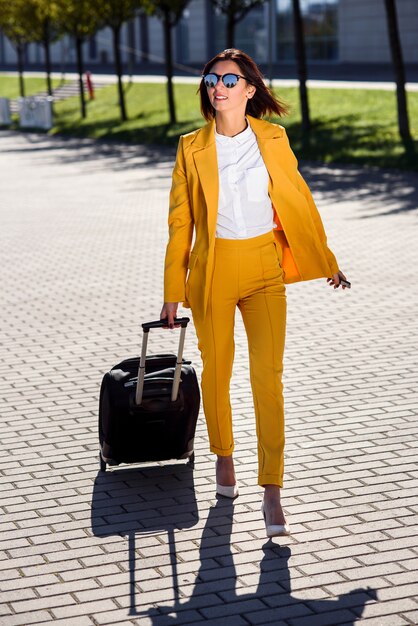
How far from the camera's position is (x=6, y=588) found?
15.7 feet

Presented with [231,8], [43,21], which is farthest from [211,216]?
[43,21]

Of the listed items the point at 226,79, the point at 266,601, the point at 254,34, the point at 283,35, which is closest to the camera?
the point at 266,601

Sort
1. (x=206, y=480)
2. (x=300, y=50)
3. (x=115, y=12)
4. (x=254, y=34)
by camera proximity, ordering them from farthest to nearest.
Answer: (x=254, y=34)
(x=115, y=12)
(x=300, y=50)
(x=206, y=480)

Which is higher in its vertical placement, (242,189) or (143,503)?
(242,189)

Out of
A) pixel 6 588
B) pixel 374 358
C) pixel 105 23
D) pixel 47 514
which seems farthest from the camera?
pixel 105 23

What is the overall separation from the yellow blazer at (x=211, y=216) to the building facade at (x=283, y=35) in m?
38.4

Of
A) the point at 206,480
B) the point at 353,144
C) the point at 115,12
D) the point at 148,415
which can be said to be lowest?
the point at 353,144

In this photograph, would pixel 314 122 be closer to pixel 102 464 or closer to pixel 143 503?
pixel 102 464

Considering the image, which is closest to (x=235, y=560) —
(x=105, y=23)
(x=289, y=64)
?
(x=105, y=23)

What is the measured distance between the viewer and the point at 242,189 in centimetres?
518

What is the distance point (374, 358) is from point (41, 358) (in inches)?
93.5

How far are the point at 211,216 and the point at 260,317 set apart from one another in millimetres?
483

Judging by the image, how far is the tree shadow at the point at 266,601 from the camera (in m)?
4.44

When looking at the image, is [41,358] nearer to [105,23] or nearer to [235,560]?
[235,560]
